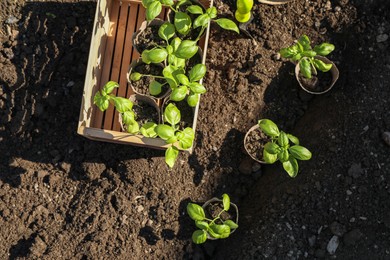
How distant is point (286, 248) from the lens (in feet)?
9.26

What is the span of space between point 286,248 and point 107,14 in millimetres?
1738

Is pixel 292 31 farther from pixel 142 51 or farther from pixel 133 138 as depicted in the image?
pixel 133 138

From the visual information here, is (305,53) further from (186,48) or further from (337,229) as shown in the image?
(337,229)

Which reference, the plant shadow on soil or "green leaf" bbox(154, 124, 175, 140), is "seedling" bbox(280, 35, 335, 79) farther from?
the plant shadow on soil

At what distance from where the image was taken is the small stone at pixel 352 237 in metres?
2.78

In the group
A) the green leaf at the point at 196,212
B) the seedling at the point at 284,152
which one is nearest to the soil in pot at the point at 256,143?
the seedling at the point at 284,152

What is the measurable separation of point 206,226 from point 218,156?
503mm

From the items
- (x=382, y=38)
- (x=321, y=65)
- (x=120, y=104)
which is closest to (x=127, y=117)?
(x=120, y=104)

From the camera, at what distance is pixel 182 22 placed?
257cm

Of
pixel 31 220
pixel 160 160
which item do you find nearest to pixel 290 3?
pixel 160 160

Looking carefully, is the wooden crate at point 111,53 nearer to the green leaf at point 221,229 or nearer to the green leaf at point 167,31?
the green leaf at point 167,31

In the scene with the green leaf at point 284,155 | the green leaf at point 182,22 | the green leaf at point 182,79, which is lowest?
the green leaf at point 284,155

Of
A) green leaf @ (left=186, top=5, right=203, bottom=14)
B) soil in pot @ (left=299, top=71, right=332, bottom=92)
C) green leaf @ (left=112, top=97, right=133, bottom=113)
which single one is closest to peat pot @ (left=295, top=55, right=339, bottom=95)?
soil in pot @ (left=299, top=71, right=332, bottom=92)

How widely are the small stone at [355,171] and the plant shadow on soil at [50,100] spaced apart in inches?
44.2
